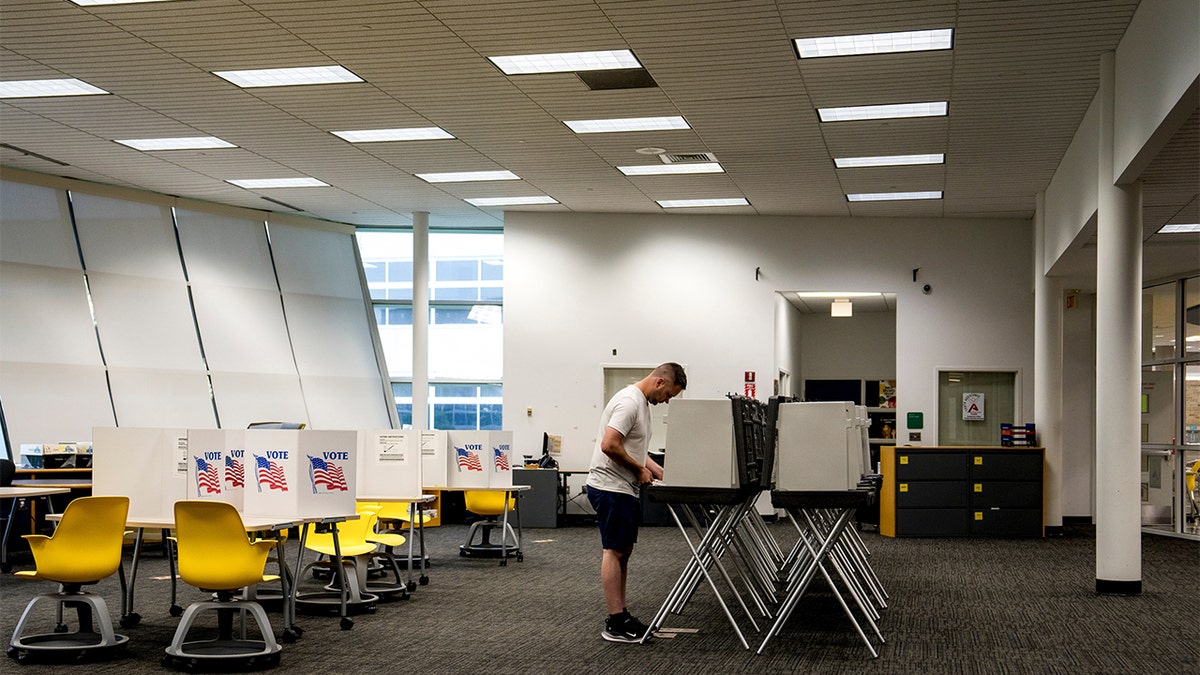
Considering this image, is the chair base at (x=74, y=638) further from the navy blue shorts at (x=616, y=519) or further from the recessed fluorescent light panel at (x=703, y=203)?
the recessed fluorescent light panel at (x=703, y=203)

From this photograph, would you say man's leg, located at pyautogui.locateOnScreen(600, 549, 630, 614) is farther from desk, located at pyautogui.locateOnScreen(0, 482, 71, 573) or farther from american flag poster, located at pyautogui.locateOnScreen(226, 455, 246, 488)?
desk, located at pyautogui.locateOnScreen(0, 482, 71, 573)

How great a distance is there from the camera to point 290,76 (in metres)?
9.61

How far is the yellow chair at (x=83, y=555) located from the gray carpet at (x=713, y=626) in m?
0.28

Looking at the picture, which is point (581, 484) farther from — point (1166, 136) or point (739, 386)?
point (1166, 136)

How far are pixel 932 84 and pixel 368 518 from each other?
218 inches

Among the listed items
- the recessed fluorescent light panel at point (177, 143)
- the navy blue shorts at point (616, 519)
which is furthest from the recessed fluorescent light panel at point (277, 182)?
the navy blue shorts at point (616, 519)

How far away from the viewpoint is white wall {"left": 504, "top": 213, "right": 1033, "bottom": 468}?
51.6 ft

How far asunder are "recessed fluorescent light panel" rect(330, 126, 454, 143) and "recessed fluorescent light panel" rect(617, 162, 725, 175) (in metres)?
2.30

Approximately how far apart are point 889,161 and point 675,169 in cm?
229

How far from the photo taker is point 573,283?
16.0 metres

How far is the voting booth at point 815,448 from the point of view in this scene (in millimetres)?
6645

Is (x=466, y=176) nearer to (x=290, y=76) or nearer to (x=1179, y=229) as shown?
(x=290, y=76)

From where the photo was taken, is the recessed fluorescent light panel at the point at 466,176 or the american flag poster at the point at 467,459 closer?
the american flag poster at the point at 467,459

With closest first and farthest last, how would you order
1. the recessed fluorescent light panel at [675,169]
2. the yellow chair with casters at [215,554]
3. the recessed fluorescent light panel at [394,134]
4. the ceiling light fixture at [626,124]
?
the yellow chair with casters at [215,554] → the ceiling light fixture at [626,124] → the recessed fluorescent light panel at [394,134] → the recessed fluorescent light panel at [675,169]
